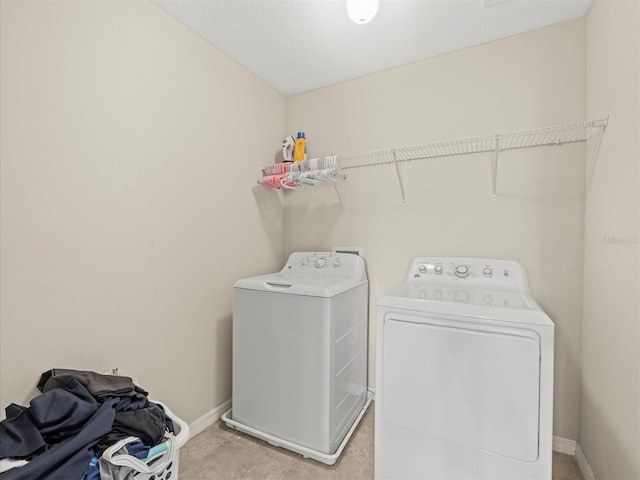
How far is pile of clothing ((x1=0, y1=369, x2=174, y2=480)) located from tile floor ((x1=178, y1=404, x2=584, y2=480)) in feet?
2.02

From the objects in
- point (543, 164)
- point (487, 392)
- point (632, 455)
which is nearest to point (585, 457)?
point (632, 455)

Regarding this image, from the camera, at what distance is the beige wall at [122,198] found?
107cm

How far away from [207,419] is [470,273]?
1.85 metres

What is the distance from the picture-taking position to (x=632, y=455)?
0.99 meters

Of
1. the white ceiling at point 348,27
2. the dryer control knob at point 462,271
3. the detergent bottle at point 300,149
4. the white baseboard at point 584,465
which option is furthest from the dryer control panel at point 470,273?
the white ceiling at point 348,27

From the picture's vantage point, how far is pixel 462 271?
A: 1.72m

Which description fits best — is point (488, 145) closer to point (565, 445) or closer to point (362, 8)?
point (362, 8)

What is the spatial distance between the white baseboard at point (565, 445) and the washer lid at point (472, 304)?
2.86 feet

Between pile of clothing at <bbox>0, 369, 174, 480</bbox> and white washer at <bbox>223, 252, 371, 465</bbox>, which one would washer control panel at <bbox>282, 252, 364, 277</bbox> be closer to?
white washer at <bbox>223, 252, 371, 465</bbox>

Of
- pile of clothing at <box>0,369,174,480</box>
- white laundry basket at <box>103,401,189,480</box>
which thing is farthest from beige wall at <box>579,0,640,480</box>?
pile of clothing at <box>0,369,174,480</box>

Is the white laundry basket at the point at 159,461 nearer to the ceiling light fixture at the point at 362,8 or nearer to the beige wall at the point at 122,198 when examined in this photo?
the beige wall at the point at 122,198

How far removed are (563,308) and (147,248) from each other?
7.46 ft

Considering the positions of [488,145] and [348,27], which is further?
[488,145]

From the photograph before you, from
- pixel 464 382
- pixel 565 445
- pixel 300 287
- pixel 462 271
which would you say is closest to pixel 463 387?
pixel 464 382
